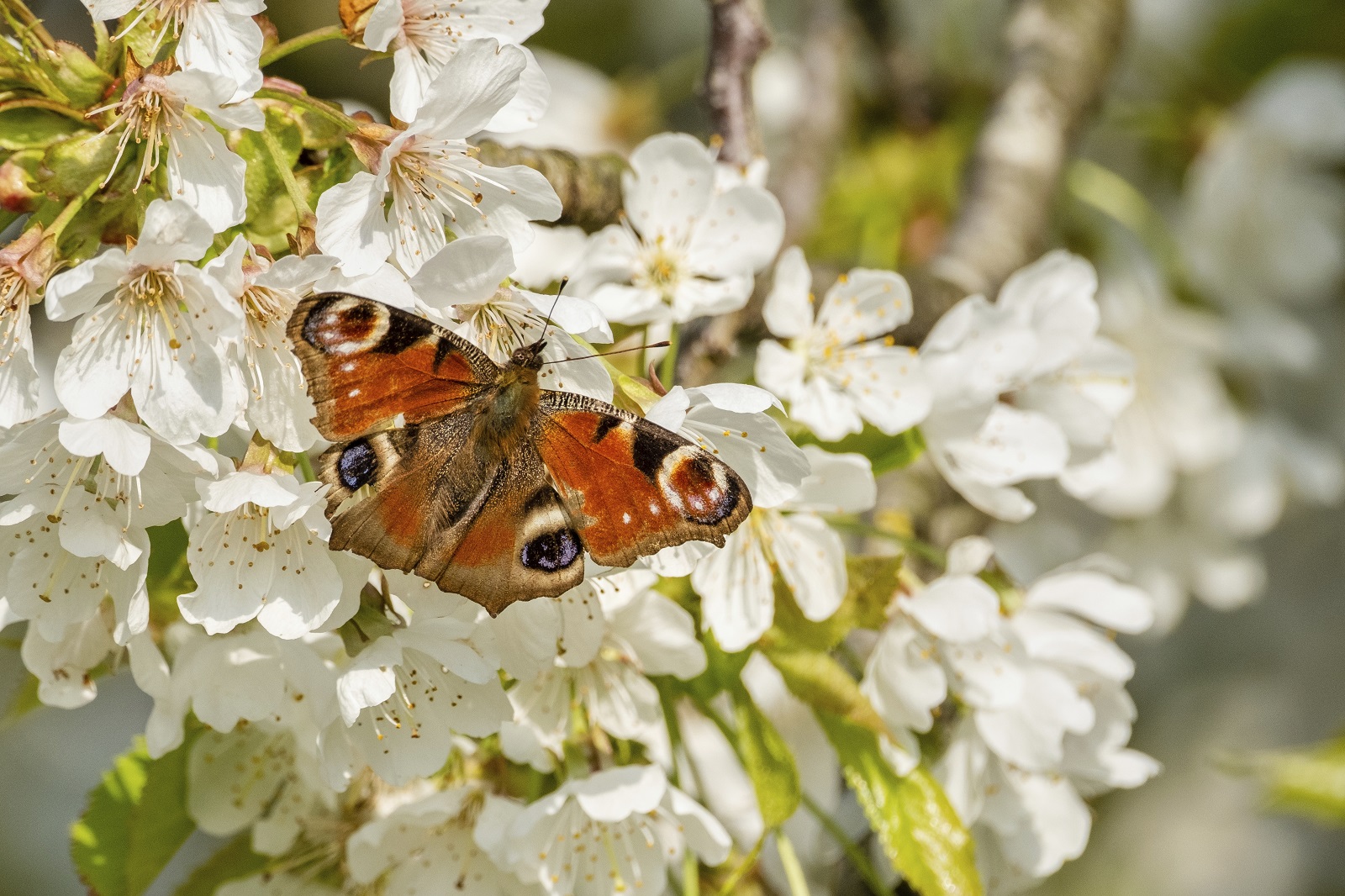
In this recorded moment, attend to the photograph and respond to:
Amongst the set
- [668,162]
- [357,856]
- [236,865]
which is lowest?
[236,865]

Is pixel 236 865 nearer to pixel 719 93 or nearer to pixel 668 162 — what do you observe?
pixel 668 162

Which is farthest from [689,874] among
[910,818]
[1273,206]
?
[1273,206]

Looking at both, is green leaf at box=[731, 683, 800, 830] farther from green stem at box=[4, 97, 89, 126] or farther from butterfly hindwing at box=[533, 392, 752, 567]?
green stem at box=[4, 97, 89, 126]

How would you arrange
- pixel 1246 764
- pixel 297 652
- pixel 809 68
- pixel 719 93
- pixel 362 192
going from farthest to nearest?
pixel 809 68, pixel 719 93, pixel 1246 764, pixel 297 652, pixel 362 192

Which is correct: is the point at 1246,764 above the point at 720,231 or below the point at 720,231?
below

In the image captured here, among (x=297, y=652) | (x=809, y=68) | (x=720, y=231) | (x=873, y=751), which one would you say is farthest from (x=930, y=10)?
(x=297, y=652)

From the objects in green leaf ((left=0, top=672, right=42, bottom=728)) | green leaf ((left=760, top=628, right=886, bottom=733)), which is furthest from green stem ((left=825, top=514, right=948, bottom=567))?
green leaf ((left=0, top=672, right=42, bottom=728))

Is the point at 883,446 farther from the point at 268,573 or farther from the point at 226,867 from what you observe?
the point at 226,867
